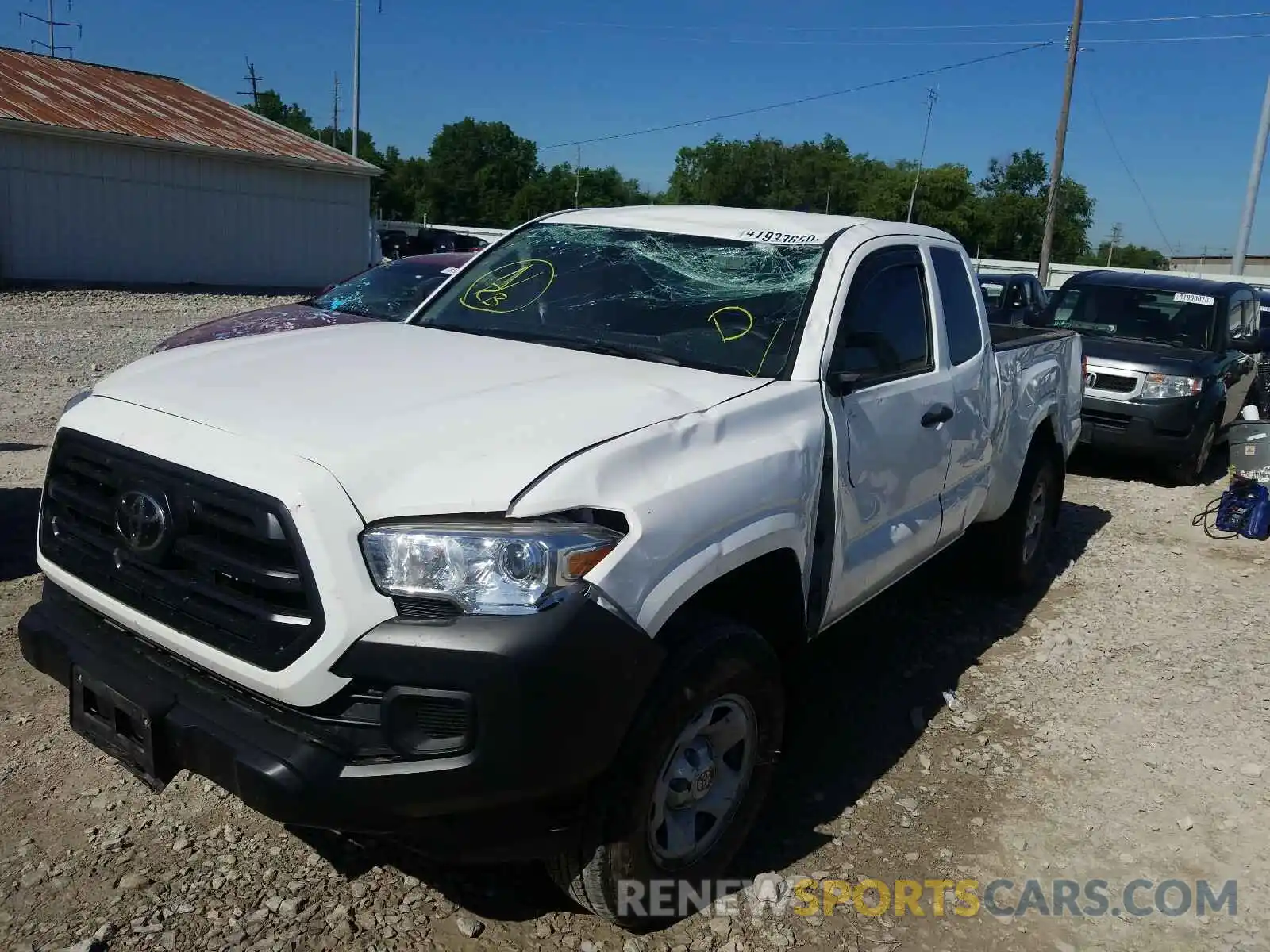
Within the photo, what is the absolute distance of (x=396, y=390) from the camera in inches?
116

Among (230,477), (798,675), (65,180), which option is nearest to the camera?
(230,477)

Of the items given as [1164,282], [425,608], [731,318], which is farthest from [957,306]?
[1164,282]

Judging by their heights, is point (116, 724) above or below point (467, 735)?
below

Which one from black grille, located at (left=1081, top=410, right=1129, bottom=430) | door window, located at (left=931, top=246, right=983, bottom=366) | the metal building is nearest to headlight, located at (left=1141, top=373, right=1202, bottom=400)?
black grille, located at (left=1081, top=410, right=1129, bottom=430)

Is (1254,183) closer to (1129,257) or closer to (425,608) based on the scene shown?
(425,608)

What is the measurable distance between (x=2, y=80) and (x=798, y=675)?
991 inches

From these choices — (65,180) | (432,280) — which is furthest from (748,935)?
(65,180)

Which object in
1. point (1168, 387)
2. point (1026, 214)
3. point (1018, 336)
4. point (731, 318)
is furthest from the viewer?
point (1026, 214)

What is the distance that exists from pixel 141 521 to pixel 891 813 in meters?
2.63

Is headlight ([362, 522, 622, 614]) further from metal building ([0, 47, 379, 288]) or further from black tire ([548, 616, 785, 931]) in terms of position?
metal building ([0, 47, 379, 288])

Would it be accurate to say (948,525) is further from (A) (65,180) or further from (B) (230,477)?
(A) (65,180)

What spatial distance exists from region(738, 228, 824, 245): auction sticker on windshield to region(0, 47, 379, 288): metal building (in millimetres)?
21332

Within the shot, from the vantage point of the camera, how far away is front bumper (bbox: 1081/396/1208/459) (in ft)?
29.4

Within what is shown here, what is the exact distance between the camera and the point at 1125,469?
1021 cm
